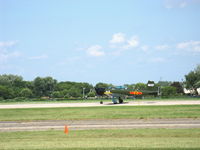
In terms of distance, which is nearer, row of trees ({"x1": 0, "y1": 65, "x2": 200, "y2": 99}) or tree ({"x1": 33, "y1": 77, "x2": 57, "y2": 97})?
row of trees ({"x1": 0, "y1": 65, "x2": 200, "y2": 99})

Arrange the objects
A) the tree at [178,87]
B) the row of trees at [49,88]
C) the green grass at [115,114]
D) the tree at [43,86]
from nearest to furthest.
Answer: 1. the green grass at [115,114]
2. the row of trees at [49,88]
3. the tree at [43,86]
4. the tree at [178,87]

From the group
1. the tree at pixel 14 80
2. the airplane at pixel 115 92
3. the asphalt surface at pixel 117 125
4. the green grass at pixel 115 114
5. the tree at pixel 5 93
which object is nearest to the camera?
the asphalt surface at pixel 117 125

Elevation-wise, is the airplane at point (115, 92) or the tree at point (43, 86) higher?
→ the tree at point (43, 86)

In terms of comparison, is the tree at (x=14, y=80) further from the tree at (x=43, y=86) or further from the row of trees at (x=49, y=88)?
the tree at (x=43, y=86)

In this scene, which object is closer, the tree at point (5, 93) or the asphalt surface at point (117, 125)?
the asphalt surface at point (117, 125)

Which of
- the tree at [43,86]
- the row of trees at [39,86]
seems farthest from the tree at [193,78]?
the tree at [43,86]

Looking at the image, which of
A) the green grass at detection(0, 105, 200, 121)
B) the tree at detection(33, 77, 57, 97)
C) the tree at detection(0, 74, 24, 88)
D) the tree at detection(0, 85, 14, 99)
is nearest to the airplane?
the green grass at detection(0, 105, 200, 121)

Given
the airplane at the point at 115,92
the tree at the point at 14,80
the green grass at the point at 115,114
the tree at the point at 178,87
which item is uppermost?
the tree at the point at 14,80

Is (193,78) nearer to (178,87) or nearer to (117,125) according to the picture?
(178,87)

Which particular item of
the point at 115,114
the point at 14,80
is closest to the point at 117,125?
the point at 115,114

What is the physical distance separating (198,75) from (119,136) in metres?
112

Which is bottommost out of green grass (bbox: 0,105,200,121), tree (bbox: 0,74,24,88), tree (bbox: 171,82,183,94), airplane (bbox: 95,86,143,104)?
green grass (bbox: 0,105,200,121)

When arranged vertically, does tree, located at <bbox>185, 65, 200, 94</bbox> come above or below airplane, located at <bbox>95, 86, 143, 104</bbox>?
above

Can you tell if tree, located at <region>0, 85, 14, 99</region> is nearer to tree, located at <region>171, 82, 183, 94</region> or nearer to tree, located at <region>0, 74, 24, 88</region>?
tree, located at <region>0, 74, 24, 88</region>
